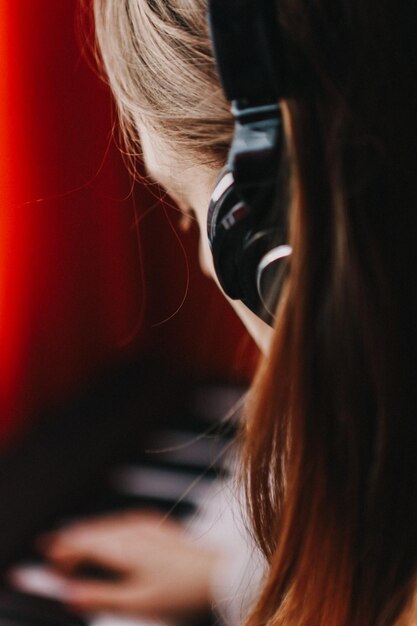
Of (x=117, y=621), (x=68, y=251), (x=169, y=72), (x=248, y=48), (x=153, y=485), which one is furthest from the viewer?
(x=68, y=251)

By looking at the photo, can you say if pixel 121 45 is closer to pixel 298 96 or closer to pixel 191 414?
pixel 298 96

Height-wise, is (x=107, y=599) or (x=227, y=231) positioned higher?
(x=227, y=231)

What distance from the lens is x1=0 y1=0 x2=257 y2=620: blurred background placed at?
1870mm

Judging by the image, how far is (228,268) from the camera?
53cm

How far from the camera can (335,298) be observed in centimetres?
41

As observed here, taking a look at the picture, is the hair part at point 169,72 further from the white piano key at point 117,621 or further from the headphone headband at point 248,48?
the white piano key at point 117,621

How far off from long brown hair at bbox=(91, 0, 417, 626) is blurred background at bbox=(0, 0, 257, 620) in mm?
1046

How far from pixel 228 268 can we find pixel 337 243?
0.45 feet

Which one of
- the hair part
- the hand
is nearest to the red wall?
the hand

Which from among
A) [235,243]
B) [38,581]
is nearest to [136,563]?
[38,581]

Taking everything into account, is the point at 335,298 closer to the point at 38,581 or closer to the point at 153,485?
the point at 38,581

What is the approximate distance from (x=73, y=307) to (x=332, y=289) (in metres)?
1.87

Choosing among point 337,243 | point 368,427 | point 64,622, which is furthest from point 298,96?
point 64,622

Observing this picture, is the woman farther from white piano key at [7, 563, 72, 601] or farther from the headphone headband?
white piano key at [7, 563, 72, 601]
